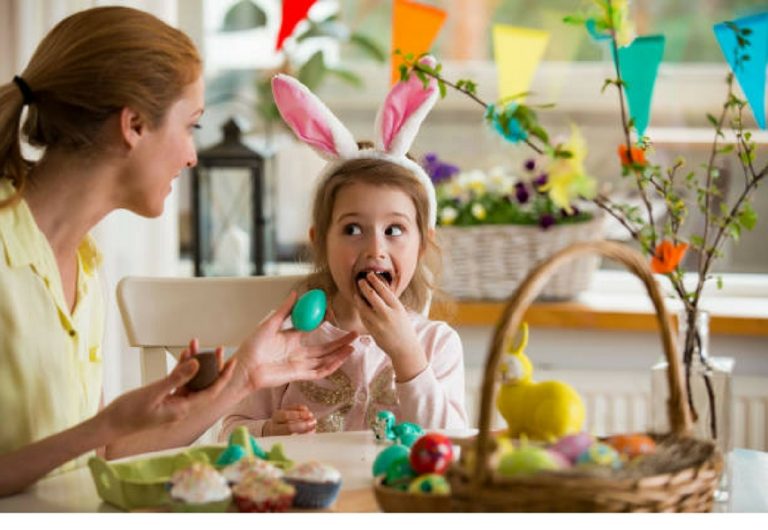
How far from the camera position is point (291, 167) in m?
3.32

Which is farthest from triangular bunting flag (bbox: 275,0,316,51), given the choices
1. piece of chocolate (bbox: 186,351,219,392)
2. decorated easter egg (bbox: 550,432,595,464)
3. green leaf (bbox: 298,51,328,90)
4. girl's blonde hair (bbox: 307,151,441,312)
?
decorated easter egg (bbox: 550,432,595,464)

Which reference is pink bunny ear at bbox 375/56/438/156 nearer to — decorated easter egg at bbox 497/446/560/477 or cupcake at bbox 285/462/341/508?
cupcake at bbox 285/462/341/508

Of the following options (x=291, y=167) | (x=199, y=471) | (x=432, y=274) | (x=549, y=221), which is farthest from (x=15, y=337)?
(x=291, y=167)

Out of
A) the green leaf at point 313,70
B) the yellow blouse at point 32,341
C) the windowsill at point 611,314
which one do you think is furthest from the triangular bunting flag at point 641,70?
the green leaf at point 313,70

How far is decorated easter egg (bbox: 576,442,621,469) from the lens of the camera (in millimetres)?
1081

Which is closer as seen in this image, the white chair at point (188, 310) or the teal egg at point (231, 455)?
the teal egg at point (231, 455)

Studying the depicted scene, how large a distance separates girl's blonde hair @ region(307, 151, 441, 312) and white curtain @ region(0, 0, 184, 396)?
79 centimetres

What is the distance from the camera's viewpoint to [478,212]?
2916mm

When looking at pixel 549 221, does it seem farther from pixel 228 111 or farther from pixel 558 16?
pixel 228 111

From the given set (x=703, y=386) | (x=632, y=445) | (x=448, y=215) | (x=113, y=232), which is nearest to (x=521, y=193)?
(x=448, y=215)

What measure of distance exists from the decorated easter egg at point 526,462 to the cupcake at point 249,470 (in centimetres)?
25

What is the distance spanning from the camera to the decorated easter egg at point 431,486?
46.1 inches

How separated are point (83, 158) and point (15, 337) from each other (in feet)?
0.78

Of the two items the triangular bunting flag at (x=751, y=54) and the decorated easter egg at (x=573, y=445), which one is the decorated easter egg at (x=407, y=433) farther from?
the triangular bunting flag at (x=751, y=54)
